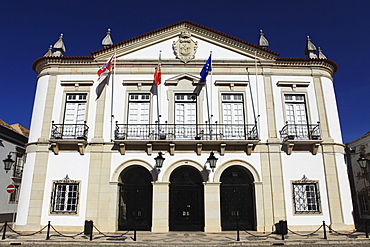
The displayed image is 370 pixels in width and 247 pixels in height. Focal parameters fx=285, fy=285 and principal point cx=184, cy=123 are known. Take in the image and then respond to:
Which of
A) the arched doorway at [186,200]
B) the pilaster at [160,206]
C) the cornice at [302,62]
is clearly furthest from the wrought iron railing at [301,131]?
the pilaster at [160,206]

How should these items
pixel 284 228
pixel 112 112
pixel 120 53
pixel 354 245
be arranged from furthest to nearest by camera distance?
pixel 120 53 → pixel 112 112 → pixel 284 228 → pixel 354 245

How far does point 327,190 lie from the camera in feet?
42.8

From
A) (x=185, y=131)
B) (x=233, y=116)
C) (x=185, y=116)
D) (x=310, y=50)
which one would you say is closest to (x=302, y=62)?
(x=310, y=50)

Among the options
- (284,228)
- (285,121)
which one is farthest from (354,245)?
(285,121)

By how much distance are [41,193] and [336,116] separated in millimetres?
14588

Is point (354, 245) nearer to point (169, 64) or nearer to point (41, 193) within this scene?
point (169, 64)

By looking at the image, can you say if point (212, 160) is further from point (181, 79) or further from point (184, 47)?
point (184, 47)

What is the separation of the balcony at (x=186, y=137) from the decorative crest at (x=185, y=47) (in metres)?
3.75

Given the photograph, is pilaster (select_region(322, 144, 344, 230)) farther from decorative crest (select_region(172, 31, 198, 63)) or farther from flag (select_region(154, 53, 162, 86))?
flag (select_region(154, 53, 162, 86))

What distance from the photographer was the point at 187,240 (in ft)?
35.2

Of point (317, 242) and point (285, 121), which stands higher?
point (285, 121)

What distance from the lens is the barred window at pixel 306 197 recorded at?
42.4 ft

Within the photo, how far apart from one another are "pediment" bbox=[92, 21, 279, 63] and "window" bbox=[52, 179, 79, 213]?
6479mm

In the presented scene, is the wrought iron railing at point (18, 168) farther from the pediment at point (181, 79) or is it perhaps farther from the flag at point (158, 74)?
the pediment at point (181, 79)
